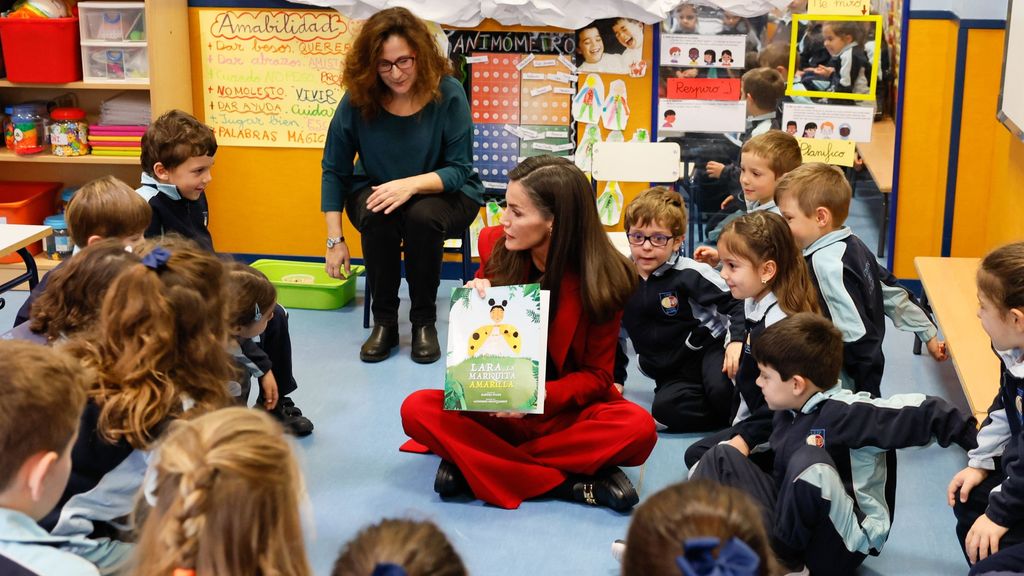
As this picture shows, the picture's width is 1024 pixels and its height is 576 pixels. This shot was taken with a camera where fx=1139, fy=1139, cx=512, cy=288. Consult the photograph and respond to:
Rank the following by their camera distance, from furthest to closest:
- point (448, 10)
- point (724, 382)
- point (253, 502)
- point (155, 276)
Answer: point (448, 10), point (724, 382), point (155, 276), point (253, 502)

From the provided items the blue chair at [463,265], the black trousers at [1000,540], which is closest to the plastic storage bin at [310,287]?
the blue chair at [463,265]

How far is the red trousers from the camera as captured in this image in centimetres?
329

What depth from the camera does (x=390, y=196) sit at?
14.7 ft

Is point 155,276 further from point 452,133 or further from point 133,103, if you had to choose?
point 133,103

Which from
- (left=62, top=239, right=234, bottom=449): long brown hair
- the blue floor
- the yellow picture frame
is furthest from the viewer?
the yellow picture frame

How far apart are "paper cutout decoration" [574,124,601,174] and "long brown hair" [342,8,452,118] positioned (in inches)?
33.6

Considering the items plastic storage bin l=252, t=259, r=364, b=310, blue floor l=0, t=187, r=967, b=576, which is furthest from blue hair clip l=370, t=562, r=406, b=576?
plastic storage bin l=252, t=259, r=364, b=310

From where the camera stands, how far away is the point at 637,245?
3.85 m

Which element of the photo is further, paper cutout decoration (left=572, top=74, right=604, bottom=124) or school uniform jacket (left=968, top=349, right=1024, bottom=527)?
paper cutout decoration (left=572, top=74, right=604, bottom=124)

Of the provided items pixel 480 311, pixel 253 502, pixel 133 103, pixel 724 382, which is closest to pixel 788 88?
pixel 724 382

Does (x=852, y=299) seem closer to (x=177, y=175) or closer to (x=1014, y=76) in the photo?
(x=1014, y=76)

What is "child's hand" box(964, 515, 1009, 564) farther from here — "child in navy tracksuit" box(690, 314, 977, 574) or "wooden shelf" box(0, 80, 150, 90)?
"wooden shelf" box(0, 80, 150, 90)

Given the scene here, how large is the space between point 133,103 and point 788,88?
302cm

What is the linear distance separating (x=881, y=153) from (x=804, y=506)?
110 inches
